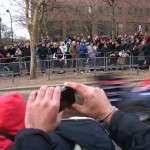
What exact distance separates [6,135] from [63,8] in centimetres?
3222

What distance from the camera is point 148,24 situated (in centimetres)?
7994

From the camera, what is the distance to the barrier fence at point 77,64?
18141mm

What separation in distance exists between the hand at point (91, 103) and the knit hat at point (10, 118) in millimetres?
284

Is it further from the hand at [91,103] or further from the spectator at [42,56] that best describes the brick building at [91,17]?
the hand at [91,103]

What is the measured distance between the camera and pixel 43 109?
4.55 ft

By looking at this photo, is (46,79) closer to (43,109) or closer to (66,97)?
(66,97)

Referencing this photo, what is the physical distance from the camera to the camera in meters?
1.51

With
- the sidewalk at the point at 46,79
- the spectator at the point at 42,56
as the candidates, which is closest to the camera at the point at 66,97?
the sidewalk at the point at 46,79

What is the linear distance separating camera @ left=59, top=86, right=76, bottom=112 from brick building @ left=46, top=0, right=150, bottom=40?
3031cm

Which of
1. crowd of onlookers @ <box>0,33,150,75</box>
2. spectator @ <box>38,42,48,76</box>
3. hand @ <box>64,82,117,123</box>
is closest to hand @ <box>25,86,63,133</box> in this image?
hand @ <box>64,82,117,123</box>

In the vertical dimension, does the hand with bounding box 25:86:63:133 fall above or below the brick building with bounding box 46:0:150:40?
below

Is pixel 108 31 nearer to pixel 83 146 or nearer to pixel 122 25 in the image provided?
pixel 122 25

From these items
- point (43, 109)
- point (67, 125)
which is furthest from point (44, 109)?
point (67, 125)

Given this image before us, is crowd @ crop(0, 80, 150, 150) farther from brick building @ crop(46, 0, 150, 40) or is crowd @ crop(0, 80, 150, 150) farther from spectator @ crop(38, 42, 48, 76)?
brick building @ crop(46, 0, 150, 40)
